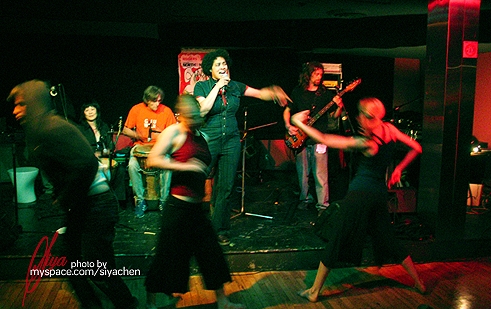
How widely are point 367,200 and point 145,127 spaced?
381 centimetres

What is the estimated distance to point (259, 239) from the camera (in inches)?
201

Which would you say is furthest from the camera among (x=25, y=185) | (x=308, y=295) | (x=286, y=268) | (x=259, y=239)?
(x=25, y=185)

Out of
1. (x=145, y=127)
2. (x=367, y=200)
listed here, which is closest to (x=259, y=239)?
(x=367, y=200)

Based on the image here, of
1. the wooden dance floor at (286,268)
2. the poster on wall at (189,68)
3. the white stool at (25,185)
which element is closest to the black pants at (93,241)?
the wooden dance floor at (286,268)

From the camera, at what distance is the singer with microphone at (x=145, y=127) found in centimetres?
618

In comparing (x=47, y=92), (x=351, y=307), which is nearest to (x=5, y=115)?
(x=47, y=92)

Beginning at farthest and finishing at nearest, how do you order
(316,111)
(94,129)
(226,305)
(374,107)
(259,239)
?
1. (94,129)
2. (316,111)
3. (259,239)
4. (374,107)
5. (226,305)

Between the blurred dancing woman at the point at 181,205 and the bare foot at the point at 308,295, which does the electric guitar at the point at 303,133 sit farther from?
the blurred dancing woman at the point at 181,205

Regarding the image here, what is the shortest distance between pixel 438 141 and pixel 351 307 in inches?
95.5

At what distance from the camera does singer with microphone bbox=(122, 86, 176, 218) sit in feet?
20.3

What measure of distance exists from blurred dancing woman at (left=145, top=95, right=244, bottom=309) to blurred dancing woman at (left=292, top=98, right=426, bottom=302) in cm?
101

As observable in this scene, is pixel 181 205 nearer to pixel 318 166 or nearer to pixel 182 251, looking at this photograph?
pixel 182 251

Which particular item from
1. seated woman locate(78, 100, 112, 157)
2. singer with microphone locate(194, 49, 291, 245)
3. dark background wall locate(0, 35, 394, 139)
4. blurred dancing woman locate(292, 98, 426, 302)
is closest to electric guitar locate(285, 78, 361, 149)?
singer with microphone locate(194, 49, 291, 245)

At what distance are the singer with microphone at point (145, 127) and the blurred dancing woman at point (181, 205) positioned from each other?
9.08 ft
